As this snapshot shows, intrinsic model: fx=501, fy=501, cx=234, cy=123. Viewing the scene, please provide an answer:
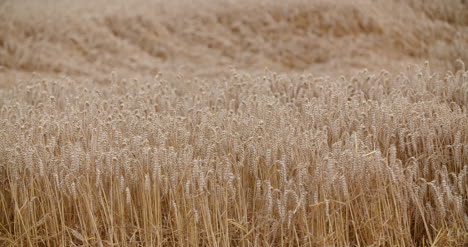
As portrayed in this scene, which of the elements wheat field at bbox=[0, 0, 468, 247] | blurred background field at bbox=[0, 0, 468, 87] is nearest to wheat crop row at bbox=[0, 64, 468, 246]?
wheat field at bbox=[0, 0, 468, 247]

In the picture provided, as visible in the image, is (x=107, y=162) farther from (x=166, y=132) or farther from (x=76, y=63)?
(x=76, y=63)

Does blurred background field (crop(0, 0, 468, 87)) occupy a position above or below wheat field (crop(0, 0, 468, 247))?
above

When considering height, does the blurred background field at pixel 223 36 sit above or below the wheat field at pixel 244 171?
above

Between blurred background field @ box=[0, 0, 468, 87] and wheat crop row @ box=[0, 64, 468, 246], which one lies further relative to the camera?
blurred background field @ box=[0, 0, 468, 87]

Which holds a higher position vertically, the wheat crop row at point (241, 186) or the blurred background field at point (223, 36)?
the blurred background field at point (223, 36)

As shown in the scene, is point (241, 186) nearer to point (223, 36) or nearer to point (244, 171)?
point (244, 171)

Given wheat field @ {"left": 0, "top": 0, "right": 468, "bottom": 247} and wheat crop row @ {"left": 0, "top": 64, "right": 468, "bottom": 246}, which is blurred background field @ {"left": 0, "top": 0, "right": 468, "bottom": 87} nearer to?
wheat field @ {"left": 0, "top": 0, "right": 468, "bottom": 247}

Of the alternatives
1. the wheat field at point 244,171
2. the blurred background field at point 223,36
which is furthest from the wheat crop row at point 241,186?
the blurred background field at point 223,36

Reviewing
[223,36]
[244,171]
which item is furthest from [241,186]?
[223,36]

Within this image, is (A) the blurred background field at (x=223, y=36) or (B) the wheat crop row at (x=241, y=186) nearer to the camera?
(B) the wheat crop row at (x=241, y=186)

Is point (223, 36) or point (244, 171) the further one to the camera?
point (223, 36)

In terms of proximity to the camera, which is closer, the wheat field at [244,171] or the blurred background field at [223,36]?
the wheat field at [244,171]

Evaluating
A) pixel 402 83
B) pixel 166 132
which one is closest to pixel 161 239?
pixel 166 132

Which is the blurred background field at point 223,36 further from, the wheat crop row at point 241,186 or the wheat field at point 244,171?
the wheat crop row at point 241,186
